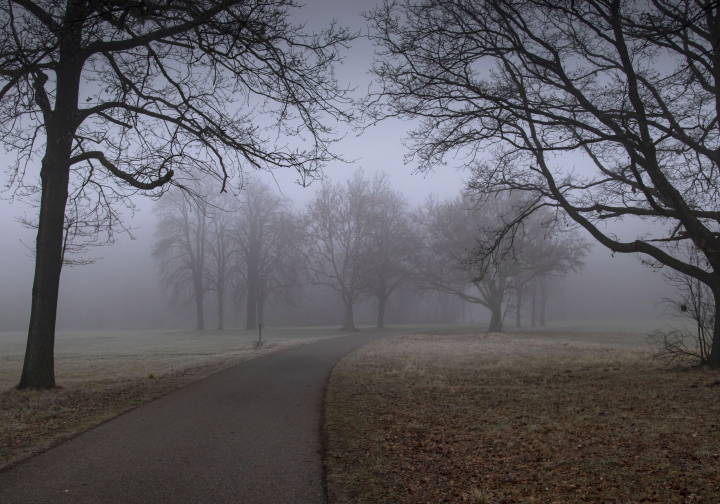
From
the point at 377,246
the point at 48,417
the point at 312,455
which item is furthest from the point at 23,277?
the point at 312,455

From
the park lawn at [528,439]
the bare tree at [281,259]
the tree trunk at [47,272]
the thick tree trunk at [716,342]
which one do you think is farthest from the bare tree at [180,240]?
the thick tree trunk at [716,342]

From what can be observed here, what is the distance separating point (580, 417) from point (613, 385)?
10.3 feet

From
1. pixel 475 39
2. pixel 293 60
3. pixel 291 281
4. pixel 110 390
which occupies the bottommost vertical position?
pixel 110 390

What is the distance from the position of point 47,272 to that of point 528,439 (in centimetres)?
971

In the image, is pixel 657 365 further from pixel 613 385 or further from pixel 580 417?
pixel 580 417

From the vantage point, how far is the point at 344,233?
38.2m

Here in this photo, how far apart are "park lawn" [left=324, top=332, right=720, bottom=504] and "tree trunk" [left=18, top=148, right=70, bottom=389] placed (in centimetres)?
607

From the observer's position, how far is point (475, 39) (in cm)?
913

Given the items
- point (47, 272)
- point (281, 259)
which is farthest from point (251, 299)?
point (47, 272)

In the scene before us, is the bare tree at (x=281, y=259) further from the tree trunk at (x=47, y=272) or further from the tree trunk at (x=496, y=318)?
the tree trunk at (x=47, y=272)

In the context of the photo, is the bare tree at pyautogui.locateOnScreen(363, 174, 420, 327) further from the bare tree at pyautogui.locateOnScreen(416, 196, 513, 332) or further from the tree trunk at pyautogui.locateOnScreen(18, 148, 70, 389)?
the tree trunk at pyautogui.locateOnScreen(18, 148, 70, 389)

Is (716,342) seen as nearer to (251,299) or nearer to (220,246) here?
(251,299)

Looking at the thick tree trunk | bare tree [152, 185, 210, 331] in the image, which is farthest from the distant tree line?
the thick tree trunk

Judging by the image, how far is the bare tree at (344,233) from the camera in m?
37.5
